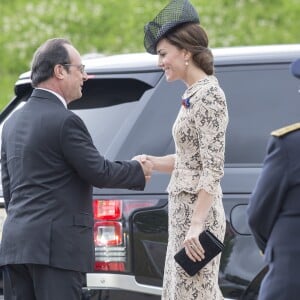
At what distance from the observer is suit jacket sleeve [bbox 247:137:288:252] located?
387cm

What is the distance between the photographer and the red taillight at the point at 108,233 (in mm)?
5438

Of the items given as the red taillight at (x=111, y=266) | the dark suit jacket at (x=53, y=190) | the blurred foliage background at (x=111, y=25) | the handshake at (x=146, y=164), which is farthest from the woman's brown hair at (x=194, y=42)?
the blurred foliage background at (x=111, y=25)

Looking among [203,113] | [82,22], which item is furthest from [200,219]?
[82,22]

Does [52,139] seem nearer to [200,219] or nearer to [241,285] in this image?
[200,219]

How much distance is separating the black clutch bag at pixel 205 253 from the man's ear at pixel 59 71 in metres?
0.99

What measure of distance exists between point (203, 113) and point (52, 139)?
27.7 inches

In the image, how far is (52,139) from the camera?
493 centimetres

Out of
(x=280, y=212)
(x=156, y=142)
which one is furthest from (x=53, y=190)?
(x=280, y=212)

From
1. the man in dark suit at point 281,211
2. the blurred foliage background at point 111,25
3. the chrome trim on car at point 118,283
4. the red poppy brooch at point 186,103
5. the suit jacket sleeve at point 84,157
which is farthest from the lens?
the blurred foliage background at point 111,25

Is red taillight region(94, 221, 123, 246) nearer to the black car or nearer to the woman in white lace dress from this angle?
the black car

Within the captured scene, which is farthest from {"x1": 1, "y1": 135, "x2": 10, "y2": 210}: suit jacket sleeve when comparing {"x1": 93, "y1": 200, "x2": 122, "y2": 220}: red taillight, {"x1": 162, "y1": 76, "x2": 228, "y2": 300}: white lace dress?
{"x1": 162, "y1": 76, "x2": 228, "y2": 300}: white lace dress

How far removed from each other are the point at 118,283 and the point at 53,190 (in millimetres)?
759

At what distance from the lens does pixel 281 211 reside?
3959mm

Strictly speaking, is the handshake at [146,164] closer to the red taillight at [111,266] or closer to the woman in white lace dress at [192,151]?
the woman in white lace dress at [192,151]
